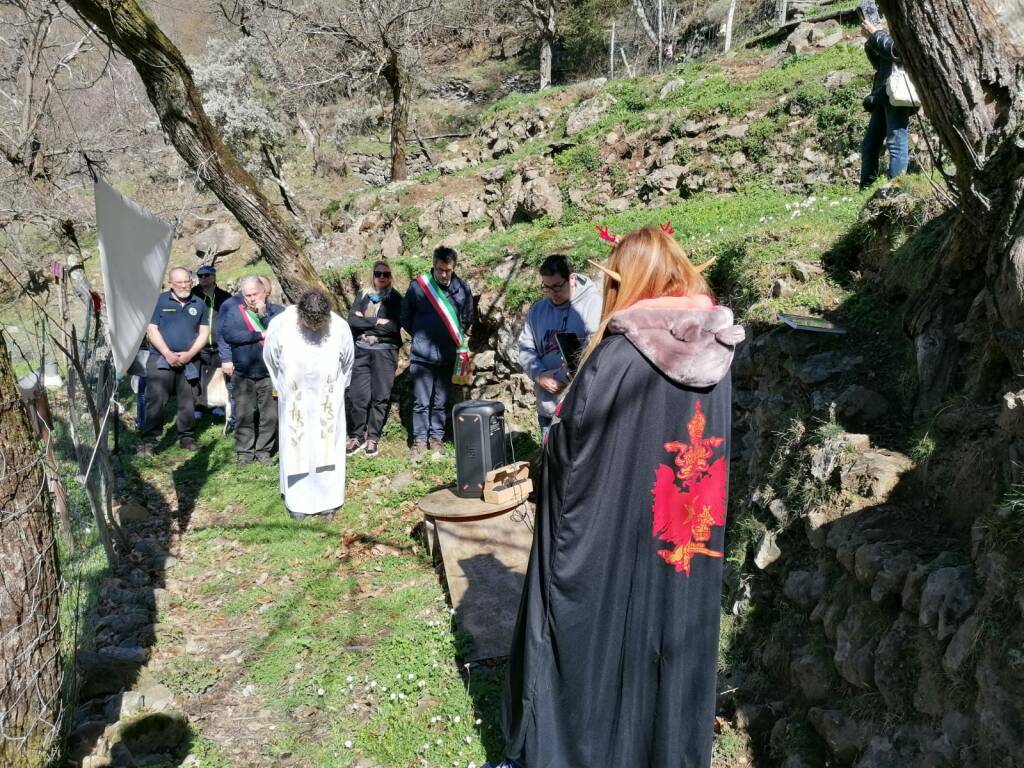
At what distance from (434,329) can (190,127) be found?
10.4 feet

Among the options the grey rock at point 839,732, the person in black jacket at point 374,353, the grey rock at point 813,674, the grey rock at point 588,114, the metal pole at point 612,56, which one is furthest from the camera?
the metal pole at point 612,56

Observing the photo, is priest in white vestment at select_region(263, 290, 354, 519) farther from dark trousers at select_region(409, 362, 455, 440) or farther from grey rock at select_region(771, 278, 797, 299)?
grey rock at select_region(771, 278, 797, 299)

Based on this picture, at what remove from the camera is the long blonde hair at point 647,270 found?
2.70 metres

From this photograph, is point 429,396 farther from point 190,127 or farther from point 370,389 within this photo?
point 190,127

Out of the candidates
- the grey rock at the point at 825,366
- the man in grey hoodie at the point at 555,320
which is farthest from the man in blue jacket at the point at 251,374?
the grey rock at the point at 825,366

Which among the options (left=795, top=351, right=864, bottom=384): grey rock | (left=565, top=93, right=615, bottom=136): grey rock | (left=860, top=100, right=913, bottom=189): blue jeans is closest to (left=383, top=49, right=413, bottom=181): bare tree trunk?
(left=565, top=93, right=615, bottom=136): grey rock

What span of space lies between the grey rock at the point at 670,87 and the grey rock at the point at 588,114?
107cm

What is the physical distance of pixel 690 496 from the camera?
2854mm

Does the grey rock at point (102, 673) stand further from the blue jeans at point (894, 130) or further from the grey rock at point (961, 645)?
the blue jeans at point (894, 130)

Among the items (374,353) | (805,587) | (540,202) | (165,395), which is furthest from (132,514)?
(540,202)

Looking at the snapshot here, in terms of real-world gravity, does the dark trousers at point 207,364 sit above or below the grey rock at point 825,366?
above

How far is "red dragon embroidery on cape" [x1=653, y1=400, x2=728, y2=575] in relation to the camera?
9.16ft

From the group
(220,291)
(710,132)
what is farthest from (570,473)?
(710,132)

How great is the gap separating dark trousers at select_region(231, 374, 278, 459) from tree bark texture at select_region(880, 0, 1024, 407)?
6276mm
